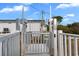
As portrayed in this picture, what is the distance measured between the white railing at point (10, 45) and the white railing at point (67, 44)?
0.46 metres

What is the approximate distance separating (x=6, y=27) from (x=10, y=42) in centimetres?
17

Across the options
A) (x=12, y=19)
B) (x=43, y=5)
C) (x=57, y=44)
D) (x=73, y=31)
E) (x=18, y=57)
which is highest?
(x=43, y=5)

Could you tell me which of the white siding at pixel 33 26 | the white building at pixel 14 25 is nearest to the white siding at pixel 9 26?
the white building at pixel 14 25

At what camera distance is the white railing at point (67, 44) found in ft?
6.91

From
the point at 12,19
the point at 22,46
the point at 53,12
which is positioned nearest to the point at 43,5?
the point at 53,12

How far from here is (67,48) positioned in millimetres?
2143

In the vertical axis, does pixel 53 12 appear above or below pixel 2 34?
above

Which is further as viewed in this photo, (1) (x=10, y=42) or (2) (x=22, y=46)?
(2) (x=22, y=46)

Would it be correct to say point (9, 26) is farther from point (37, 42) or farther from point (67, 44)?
point (67, 44)

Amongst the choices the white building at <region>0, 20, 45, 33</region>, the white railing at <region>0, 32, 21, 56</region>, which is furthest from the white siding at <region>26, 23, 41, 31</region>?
the white railing at <region>0, 32, 21, 56</region>

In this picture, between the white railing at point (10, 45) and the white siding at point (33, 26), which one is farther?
the white siding at point (33, 26)

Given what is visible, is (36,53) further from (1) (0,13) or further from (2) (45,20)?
(1) (0,13)

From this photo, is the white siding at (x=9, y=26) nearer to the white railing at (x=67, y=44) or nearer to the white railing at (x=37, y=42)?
the white railing at (x=37, y=42)

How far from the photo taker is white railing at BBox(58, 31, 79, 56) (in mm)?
2105
